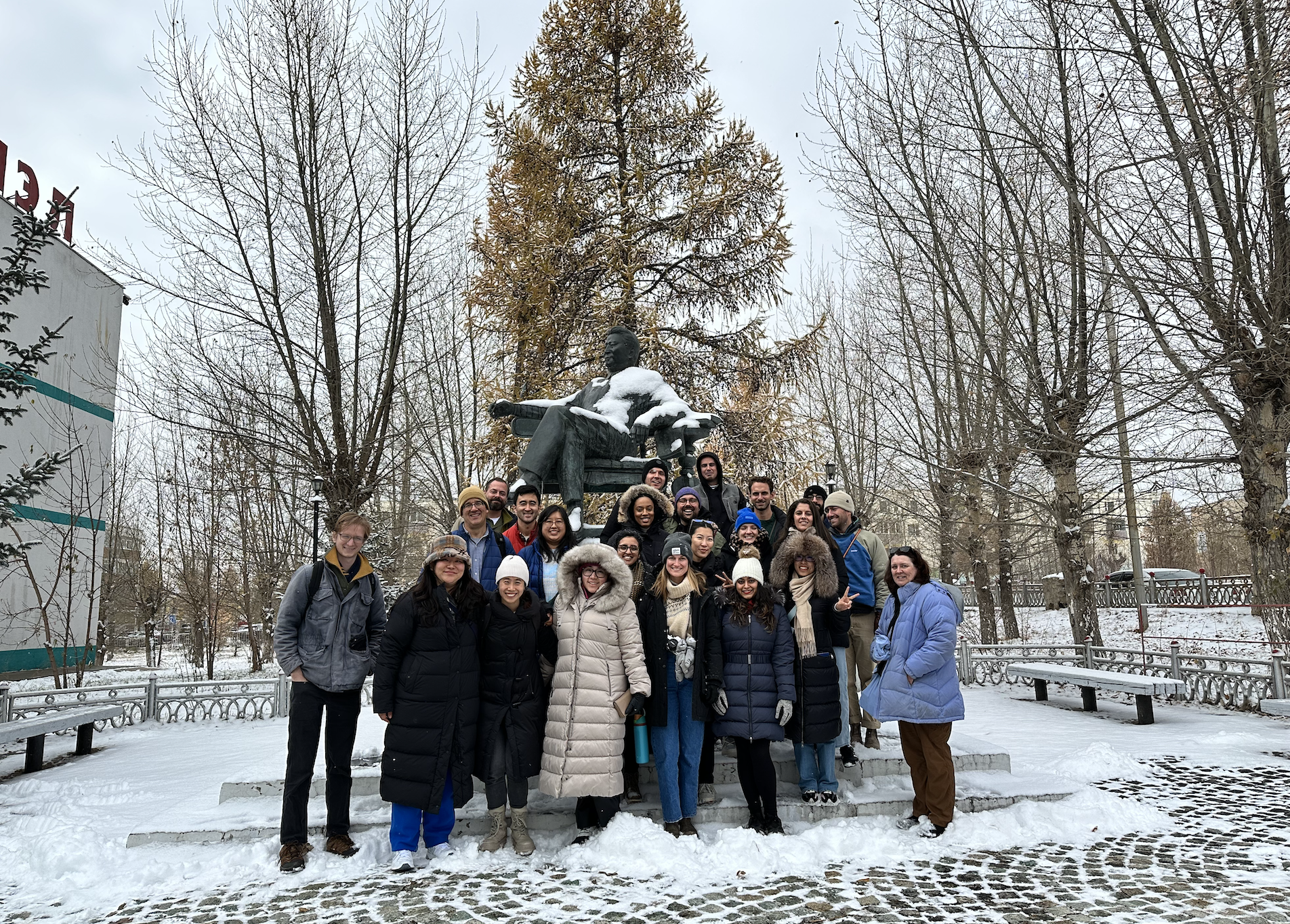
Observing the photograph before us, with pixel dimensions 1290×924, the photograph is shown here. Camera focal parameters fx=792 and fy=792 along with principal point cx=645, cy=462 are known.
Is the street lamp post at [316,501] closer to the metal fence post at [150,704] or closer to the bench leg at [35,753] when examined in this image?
the metal fence post at [150,704]

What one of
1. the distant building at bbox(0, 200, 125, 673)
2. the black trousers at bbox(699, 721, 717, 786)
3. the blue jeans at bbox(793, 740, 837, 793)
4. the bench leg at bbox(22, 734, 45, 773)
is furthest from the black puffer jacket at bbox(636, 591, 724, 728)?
the distant building at bbox(0, 200, 125, 673)

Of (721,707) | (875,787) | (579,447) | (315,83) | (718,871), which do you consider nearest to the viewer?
(718,871)

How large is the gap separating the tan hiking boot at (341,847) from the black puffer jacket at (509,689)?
0.77m

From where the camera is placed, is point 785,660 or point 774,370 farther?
point 774,370

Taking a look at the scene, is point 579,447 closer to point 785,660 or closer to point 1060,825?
point 785,660

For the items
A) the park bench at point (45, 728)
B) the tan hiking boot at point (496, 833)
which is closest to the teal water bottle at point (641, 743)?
the tan hiking boot at point (496, 833)

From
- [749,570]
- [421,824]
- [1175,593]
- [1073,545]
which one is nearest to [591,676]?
[749,570]

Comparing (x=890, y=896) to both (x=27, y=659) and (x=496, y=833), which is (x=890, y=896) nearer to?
(x=496, y=833)

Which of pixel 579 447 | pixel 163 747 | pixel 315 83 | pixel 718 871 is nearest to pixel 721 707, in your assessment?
pixel 718 871

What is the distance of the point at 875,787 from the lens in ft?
16.2

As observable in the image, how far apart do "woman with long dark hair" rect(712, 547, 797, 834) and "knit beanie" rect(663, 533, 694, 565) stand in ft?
0.94

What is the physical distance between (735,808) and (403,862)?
1.84m

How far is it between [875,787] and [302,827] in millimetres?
3312

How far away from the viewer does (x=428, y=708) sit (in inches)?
156
